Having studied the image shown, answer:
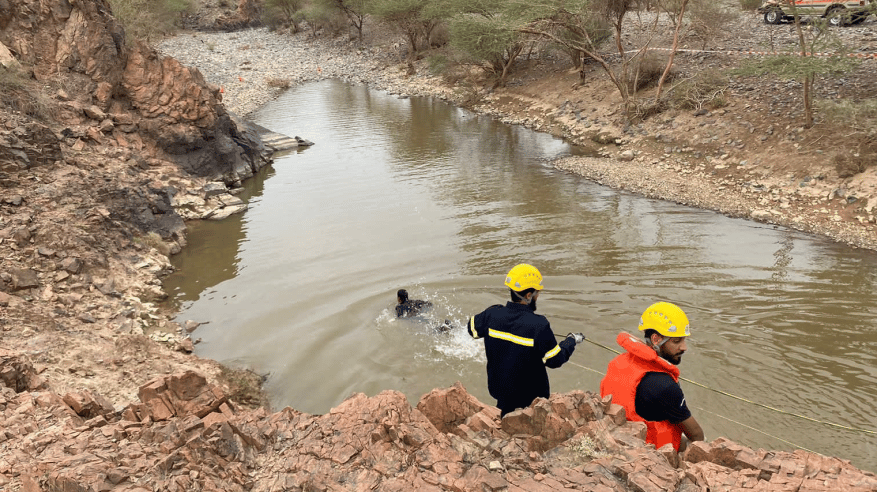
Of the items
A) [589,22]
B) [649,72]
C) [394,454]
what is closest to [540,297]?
[394,454]

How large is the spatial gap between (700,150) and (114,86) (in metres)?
15.4

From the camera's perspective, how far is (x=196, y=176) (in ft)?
47.8

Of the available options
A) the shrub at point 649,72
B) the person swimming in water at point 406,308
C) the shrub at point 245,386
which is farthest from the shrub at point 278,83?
the shrub at point 245,386

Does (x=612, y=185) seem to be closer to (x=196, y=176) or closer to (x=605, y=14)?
(x=605, y=14)

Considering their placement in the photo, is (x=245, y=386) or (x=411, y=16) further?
(x=411, y=16)

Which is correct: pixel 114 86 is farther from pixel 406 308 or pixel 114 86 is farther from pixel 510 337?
pixel 510 337

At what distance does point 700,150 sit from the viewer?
1470cm

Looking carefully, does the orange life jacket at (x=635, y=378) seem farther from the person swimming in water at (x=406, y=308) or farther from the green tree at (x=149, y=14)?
the green tree at (x=149, y=14)

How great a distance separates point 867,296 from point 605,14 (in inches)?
599

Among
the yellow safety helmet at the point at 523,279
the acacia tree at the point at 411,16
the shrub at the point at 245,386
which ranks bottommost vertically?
the shrub at the point at 245,386

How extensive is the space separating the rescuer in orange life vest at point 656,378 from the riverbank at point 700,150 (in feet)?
30.3

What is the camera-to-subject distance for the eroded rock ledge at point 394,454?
9.39 feet

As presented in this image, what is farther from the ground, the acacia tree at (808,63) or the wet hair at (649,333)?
the acacia tree at (808,63)

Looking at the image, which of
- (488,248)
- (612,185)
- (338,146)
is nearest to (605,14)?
(612,185)
